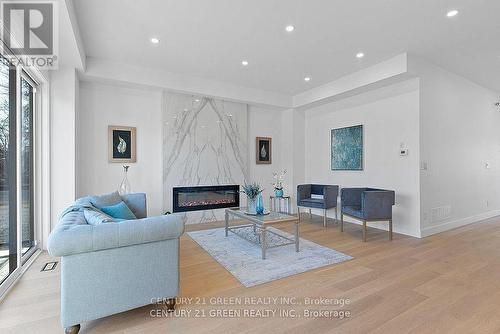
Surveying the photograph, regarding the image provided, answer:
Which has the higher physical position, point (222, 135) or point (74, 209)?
point (222, 135)

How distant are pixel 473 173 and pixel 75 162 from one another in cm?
731

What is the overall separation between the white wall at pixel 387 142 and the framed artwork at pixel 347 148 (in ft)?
0.37

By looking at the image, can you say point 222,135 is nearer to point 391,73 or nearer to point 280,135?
point 280,135

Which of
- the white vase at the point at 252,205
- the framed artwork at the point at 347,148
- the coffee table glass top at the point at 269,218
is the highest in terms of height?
the framed artwork at the point at 347,148

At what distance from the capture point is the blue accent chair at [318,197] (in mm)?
4980

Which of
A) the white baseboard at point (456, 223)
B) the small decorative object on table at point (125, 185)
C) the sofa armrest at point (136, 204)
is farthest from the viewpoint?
the small decorative object on table at point (125, 185)

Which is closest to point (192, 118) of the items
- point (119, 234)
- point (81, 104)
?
point (81, 104)

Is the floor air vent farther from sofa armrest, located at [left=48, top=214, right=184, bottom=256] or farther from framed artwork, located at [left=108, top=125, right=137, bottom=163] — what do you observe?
framed artwork, located at [left=108, top=125, right=137, bottom=163]

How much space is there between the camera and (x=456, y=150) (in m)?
4.74

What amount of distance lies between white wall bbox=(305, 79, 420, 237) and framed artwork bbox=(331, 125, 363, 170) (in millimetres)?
112

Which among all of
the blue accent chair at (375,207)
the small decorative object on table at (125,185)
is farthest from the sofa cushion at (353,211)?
the small decorative object on table at (125,185)

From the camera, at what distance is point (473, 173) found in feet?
16.8

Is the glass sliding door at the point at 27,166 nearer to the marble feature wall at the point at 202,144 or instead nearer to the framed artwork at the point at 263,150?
the marble feature wall at the point at 202,144

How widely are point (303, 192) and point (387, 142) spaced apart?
1.97m
